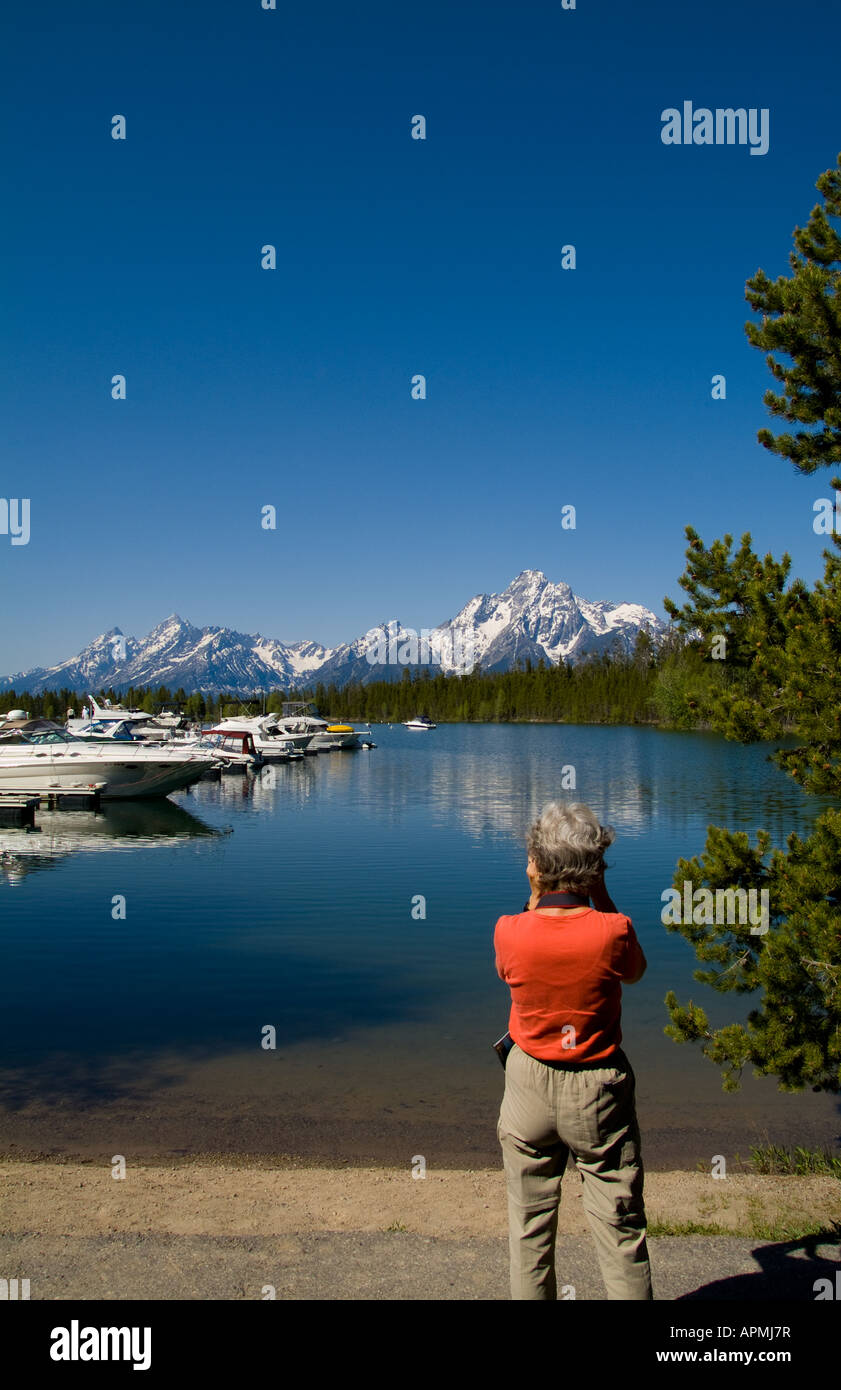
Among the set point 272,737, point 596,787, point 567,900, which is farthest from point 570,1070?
point 272,737

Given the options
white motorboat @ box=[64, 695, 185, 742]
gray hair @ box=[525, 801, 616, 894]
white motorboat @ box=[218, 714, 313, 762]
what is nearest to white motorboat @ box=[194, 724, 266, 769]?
white motorboat @ box=[218, 714, 313, 762]

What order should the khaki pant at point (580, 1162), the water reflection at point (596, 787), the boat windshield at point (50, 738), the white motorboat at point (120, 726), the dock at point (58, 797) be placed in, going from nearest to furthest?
the khaki pant at point (580, 1162)
the water reflection at point (596, 787)
the dock at point (58, 797)
the boat windshield at point (50, 738)
the white motorboat at point (120, 726)

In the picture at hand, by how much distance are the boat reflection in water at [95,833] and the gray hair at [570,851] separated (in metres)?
28.3

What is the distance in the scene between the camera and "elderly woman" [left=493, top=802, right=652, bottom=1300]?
437cm

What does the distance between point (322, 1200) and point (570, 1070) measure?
17.1 feet

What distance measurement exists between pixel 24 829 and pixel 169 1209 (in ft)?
123

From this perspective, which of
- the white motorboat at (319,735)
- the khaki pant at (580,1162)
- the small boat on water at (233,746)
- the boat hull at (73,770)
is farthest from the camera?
the white motorboat at (319,735)

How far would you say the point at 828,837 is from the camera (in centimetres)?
770

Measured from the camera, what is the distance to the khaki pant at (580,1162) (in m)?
4.36

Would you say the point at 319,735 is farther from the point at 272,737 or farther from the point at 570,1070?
the point at 570,1070

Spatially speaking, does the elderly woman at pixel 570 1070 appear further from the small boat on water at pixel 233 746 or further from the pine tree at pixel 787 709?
the small boat on water at pixel 233 746

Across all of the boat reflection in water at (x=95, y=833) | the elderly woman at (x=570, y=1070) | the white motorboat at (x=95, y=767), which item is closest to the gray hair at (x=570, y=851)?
the elderly woman at (x=570, y=1070)
